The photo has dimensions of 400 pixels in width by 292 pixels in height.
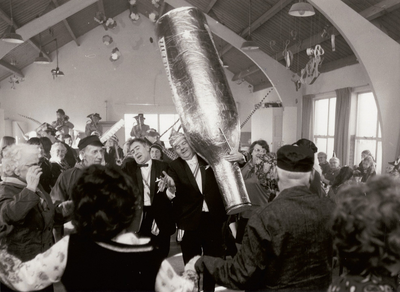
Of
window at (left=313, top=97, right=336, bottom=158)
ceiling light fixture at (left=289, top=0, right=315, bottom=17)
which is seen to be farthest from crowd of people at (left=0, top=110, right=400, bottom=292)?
window at (left=313, top=97, right=336, bottom=158)

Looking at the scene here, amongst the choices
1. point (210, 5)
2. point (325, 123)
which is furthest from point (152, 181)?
point (325, 123)

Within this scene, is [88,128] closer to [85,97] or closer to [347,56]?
[85,97]

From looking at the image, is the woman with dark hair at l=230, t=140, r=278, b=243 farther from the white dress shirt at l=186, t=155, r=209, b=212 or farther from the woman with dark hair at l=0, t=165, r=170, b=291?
the woman with dark hair at l=0, t=165, r=170, b=291

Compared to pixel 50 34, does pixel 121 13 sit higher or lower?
higher

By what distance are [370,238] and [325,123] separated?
938 centimetres

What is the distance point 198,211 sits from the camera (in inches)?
105

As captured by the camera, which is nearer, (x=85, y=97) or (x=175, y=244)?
(x=175, y=244)

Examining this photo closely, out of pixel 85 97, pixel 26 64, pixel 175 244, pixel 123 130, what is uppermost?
pixel 26 64

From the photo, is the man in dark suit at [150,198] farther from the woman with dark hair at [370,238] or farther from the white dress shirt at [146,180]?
the woman with dark hair at [370,238]

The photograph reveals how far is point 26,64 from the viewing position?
1301 cm

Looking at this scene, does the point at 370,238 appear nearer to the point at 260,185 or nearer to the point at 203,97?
the point at 203,97

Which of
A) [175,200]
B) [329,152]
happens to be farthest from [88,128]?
[175,200]

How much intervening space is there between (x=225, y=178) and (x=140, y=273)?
1.21m

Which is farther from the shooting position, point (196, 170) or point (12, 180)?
point (196, 170)
